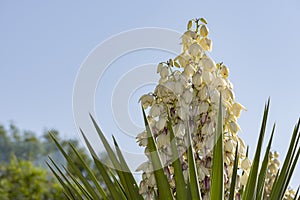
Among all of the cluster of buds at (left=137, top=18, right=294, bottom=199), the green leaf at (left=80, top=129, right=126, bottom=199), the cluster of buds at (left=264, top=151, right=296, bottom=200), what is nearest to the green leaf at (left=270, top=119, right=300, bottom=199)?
the cluster of buds at (left=137, top=18, right=294, bottom=199)

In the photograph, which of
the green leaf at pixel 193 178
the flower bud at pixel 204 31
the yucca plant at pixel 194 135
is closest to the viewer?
the green leaf at pixel 193 178

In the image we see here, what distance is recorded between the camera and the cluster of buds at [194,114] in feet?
5.28

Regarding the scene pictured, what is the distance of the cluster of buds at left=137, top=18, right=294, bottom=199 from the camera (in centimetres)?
161

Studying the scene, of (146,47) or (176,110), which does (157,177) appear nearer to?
(176,110)

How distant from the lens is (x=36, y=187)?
375 inches

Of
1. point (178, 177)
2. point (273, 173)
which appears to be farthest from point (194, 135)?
point (273, 173)

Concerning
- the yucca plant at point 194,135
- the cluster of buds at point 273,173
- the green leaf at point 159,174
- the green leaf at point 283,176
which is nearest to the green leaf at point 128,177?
the yucca plant at point 194,135

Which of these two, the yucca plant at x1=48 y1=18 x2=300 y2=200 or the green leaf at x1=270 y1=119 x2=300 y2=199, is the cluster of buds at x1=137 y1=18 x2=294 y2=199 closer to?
the yucca plant at x1=48 y1=18 x2=300 y2=200

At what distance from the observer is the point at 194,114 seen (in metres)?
1.64

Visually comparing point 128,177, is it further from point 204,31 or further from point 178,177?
point 204,31

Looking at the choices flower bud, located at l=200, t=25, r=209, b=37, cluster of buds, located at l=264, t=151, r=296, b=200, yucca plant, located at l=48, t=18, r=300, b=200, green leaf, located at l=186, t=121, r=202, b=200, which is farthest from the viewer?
cluster of buds, located at l=264, t=151, r=296, b=200

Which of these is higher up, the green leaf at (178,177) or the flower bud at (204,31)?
the flower bud at (204,31)

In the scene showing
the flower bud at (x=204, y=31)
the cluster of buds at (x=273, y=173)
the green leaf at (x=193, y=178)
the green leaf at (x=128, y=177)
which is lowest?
the green leaf at (x=193, y=178)

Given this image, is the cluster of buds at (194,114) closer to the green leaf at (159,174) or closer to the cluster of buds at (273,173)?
the green leaf at (159,174)
